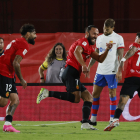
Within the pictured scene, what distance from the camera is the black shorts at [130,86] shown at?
20.4 ft

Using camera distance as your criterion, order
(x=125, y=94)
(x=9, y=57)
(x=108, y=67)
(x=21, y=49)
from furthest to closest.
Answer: (x=108, y=67) < (x=125, y=94) < (x=9, y=57) < (x=21, y=49)

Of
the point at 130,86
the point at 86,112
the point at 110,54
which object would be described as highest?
the point at 110,54

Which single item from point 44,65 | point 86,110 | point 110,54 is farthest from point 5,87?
point 44,65

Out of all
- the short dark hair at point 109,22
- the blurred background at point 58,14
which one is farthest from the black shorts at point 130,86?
the blurred background at point 58,14

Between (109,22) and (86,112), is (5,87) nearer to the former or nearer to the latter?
(86,112)

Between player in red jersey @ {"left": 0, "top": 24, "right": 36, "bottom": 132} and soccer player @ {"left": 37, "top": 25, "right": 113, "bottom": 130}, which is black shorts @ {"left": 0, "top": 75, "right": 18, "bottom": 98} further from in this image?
soccer player @ {"left": 37, "top": 25, "right": 113, "bottom": 130}

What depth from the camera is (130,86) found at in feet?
20.7

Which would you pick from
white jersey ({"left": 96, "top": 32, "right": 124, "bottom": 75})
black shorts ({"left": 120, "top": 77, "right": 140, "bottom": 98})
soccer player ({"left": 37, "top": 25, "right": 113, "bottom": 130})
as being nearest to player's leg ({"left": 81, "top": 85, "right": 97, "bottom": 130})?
soccer player ({"left": 37, "top": 25, "right": 113, "bottom": 130})

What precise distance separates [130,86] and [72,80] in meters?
1.00

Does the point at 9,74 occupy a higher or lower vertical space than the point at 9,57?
lower

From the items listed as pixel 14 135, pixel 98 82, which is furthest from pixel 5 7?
pixel 14 135

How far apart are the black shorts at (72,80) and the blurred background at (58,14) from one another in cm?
956

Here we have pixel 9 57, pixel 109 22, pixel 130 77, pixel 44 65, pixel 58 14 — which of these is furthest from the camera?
pixel 58 14

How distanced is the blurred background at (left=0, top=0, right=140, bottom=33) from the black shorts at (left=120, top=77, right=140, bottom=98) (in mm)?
9648
